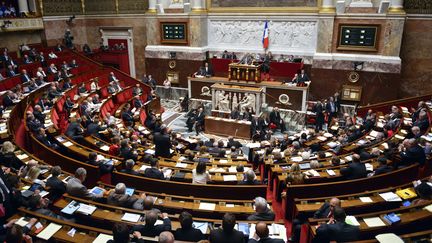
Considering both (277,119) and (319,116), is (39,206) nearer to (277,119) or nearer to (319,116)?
(277,119)

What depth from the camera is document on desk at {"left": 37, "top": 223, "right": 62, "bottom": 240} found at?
4.51 metres

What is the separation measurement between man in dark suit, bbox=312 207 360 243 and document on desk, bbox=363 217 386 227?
0.61m

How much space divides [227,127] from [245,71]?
338 cm

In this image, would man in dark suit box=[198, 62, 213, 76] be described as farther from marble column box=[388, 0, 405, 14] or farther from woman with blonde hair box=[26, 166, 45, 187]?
woman with blonde hair box=[26, 166, 45, 187]

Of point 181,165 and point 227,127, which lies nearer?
point 181,165

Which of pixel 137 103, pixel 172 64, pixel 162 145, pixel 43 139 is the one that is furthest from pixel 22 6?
pixel 162 145

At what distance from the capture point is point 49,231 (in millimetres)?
4621

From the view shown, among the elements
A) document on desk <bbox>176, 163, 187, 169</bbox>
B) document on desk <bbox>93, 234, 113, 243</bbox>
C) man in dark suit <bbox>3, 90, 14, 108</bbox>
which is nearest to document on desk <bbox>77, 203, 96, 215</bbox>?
document on desk <bbox>93, 234, 113, 243</bbox>

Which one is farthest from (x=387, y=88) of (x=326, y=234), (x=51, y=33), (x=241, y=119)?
(x=51, y=33)

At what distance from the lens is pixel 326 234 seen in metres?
4.36

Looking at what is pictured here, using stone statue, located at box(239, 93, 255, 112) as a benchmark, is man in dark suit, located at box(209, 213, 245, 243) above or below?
above

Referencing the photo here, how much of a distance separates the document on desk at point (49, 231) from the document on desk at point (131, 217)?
0.89 meters

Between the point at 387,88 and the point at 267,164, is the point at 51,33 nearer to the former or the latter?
the point at 267,164

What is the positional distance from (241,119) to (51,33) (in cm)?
1255
